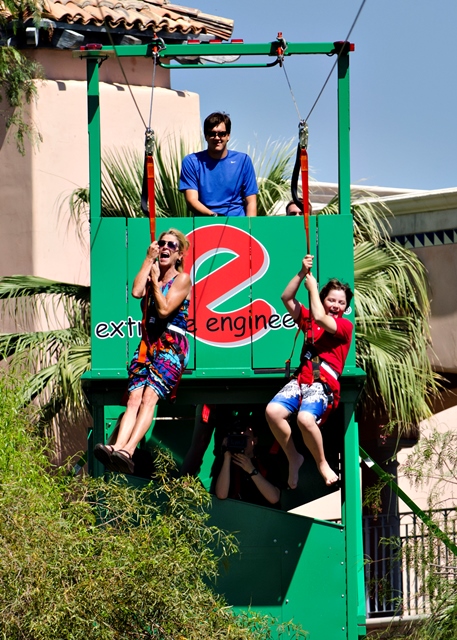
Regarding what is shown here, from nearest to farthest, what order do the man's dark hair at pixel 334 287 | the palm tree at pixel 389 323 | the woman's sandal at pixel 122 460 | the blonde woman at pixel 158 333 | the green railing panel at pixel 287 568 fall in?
the woman's sandal at pixel 122 460, the blonde woman at pixel 158 333, the man's dark hair at pixel 334 287, the green railing panel at pixel 287 568, the palm tree at pixel 389 323

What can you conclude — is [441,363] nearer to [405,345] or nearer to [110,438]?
[405,345]

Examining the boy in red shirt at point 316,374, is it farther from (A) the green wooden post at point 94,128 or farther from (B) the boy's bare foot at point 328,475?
(A) the green wooden post at point 94,128

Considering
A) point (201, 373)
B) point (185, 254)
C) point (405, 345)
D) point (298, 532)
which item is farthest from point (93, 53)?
point (405, 345)

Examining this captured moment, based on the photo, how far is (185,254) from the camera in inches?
409

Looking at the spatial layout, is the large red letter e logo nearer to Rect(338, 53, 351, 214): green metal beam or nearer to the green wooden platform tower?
the green wooden platform tower

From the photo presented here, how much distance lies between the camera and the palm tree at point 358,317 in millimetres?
14133

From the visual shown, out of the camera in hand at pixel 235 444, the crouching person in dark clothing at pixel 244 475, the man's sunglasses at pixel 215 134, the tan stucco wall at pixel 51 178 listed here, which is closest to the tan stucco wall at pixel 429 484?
the tan stucco wall at pixel 51 178

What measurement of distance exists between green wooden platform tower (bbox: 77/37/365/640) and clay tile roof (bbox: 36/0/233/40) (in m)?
6.80

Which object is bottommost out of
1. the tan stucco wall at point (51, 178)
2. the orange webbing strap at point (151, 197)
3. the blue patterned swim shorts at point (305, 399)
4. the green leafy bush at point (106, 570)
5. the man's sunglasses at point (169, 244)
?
the green leafy bush at point (106, 570)

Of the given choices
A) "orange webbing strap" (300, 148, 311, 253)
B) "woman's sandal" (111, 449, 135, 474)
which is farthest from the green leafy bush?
"orange webbing strap" (300, 148, 311, 253)

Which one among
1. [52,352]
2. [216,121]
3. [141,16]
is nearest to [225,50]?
[216,121]

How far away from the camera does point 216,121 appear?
1080cm

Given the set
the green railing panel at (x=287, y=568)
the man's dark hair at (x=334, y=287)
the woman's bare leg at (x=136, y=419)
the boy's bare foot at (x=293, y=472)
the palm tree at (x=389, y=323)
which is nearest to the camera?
the woman's bare leg at (x=136, y=419)

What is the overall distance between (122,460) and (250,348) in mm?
1570
